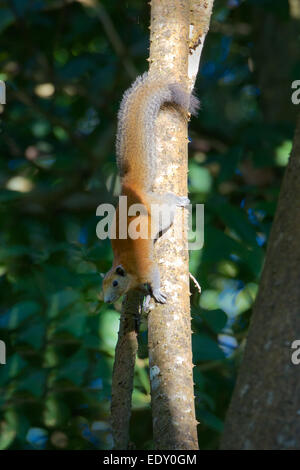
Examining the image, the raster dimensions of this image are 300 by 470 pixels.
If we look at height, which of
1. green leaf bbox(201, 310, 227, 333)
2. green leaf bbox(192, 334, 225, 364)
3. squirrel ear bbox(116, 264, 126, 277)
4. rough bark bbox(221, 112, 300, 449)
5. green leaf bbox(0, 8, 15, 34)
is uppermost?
green leaf bbox(0, 8, 15, 34)

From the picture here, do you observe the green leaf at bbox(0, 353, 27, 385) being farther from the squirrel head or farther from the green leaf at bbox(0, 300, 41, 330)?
the squirrel head

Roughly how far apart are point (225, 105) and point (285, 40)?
610 mm

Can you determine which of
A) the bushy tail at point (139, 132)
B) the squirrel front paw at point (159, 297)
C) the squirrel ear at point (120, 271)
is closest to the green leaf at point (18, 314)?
the squirrel ear at point (120, 271)

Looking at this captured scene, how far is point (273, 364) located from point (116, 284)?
54.3 inches

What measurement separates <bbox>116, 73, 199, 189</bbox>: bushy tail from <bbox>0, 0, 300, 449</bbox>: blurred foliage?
14.8 inches

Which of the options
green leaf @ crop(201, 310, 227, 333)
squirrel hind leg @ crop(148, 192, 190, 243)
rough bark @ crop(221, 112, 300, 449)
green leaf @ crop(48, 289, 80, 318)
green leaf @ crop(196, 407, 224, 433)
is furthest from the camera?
green leaf @ crop(48, 289, 80, 318)

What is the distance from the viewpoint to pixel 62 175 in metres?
4.21

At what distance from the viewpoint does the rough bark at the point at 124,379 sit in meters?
1.73

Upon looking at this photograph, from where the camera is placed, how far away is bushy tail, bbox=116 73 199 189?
248cm

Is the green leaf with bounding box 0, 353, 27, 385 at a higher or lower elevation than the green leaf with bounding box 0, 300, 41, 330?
lower

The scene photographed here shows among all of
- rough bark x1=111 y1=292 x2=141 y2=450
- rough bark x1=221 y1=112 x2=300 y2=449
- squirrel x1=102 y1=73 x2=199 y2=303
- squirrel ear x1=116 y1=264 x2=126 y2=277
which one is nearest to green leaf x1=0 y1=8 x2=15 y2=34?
squirrel x1=102 y1=73 x2=199 y2=303

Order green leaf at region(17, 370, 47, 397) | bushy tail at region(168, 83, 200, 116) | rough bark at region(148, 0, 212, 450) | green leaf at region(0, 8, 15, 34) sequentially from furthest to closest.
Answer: green leaf at region(0, 8, 15, 34) < green leaf at region(17, 370, 47, 397) < bushy tail at region(168, 83, 200, 116) < rough bark at region(148, 0, 212, 450)

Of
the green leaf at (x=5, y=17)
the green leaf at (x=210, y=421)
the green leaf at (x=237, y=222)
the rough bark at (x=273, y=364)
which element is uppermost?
the green leaf at (x=5, y=17)

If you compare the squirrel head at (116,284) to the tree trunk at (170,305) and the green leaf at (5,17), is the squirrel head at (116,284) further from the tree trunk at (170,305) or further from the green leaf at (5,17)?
the green leaf at (5,17)
